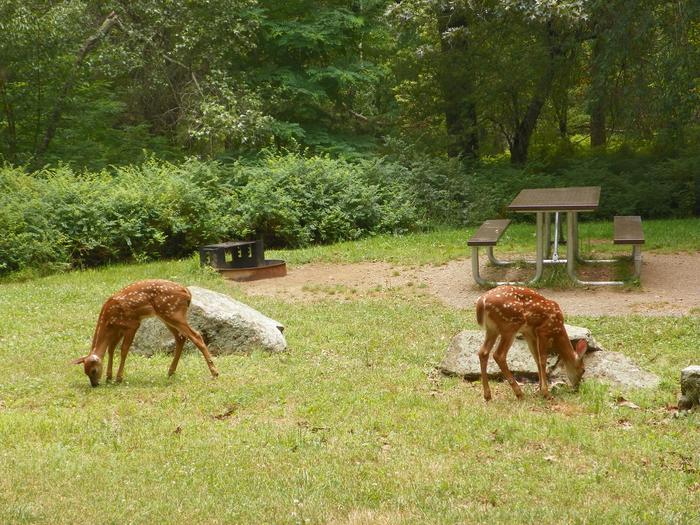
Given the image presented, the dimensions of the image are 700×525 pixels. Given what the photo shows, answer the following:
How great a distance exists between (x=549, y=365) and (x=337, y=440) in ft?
8.58

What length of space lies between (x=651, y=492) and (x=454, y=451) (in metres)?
1.41

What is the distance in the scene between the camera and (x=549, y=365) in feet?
27.1

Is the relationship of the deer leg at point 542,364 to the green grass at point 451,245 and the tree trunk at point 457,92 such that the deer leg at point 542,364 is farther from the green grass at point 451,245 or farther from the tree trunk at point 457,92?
the tree trunk at point 457,92

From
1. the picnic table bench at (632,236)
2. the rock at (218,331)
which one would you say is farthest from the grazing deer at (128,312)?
the picnic table bench at (632,236)

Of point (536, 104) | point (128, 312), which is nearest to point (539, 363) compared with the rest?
point (128, 312)

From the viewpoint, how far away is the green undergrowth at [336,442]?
5.26m

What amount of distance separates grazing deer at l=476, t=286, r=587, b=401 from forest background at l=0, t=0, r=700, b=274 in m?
11.0

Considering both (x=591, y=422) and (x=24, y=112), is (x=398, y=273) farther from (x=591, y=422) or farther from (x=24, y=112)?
(x=24, y=112)

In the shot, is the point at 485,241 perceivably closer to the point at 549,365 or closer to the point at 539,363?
the point at 549,365

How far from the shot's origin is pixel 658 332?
10.1m

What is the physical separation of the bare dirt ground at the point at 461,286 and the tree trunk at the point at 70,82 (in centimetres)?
1232

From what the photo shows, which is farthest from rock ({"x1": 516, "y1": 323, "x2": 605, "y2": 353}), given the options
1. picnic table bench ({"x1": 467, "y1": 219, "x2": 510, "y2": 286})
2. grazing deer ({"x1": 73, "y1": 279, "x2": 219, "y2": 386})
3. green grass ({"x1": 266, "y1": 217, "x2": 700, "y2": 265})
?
green grass ({"x1": 266, "y1": 217, "x2": 700, "y2": 265})

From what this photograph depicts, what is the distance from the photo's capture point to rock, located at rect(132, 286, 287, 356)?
9477mm

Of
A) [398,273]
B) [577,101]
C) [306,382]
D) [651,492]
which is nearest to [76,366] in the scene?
[306,382]
